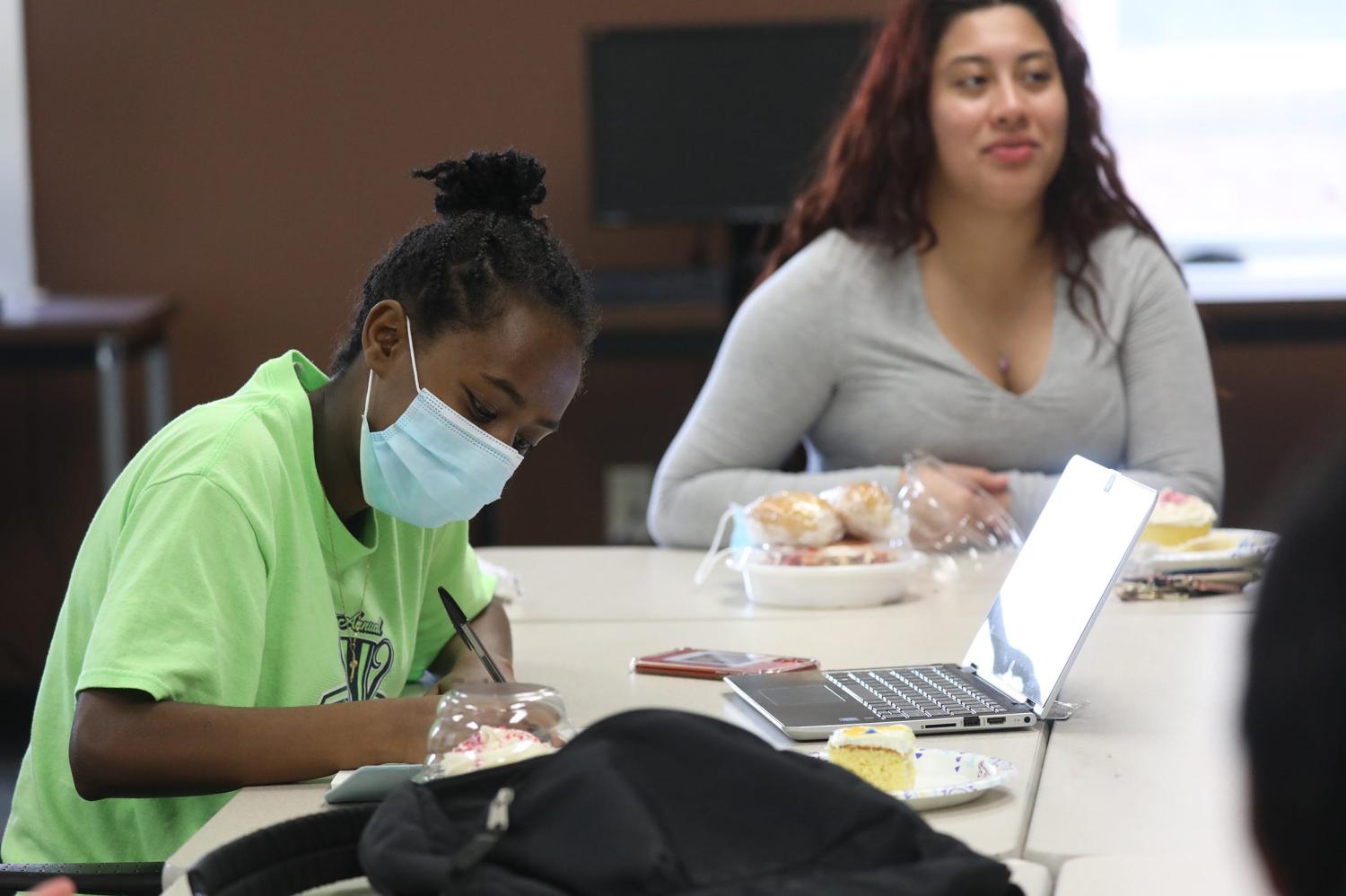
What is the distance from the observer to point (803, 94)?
3418 mm

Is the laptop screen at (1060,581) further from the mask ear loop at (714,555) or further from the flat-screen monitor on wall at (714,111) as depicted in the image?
the flat-screen monitor on wall at (714,111)

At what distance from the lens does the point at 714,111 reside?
11.3ft

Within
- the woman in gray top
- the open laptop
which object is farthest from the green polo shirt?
the woman in gray top

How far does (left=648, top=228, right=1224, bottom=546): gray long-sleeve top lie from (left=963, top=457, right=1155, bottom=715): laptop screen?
76 cm

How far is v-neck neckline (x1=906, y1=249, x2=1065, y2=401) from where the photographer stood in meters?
2.17

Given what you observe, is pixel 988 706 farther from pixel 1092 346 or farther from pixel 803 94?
pixel 803 94

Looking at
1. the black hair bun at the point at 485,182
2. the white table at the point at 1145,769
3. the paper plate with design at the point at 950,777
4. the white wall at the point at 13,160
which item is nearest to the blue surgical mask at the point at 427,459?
the black hair bun at the point at 485,182

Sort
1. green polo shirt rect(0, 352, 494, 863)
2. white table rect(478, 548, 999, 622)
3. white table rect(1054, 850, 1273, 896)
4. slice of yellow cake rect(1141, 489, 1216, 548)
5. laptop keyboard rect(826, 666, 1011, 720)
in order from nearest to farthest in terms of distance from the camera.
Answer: white table rect(1054, 850, 1273, 896), green polo shirt rect(0, 352, 494, 863), laptop keyboard rect(826, 666, 1011, 720), white table rect(478, 548, 999, 622), slice of yellow cake rect(1141, 489, 1216, 548)

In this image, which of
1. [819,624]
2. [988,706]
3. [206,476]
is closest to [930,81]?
[819,624]

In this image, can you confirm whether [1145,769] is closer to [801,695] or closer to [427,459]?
[801,695]

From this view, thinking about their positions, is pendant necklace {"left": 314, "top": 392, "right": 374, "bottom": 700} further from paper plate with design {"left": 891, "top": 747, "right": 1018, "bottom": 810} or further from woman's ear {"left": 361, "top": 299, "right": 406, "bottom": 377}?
paper plate with design {"left": 891, "top": 747, "right": 1018, "bottom": 810}

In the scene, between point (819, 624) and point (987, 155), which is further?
point (987, 155)

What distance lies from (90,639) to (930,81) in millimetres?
1586

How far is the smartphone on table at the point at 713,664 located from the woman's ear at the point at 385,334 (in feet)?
1.19
